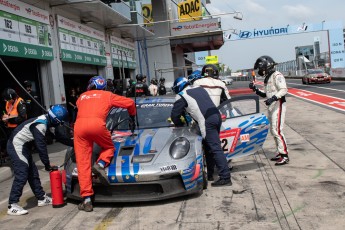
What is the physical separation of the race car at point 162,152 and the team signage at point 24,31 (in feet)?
14.8

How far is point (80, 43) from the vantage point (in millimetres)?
13711

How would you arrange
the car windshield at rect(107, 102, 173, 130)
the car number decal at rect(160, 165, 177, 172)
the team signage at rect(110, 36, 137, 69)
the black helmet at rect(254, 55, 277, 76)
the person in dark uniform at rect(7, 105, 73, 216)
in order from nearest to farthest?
the car number decal at rect(160, 165, 177, 172), the person in dark uniform at rect(7, 105, 73, 216), the car windshield at rect(107, 102, 173, 130), the black helmet at rect(254, 55, 277, 76), the team signage at rect(110, 36, 137, 69)

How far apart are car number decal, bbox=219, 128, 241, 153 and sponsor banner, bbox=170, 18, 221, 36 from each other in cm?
A: 2422

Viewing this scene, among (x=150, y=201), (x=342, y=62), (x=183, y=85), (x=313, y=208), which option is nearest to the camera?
(x=313, y=208)

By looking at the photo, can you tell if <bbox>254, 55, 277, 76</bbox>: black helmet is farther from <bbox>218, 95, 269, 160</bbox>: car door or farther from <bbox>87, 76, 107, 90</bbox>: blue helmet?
<bbox>87, 76, 107, 90</bbox>: blue helmet

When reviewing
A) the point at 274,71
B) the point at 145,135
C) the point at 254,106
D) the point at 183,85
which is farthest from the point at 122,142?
the point at 274,71

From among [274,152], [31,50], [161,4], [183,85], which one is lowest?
[274,152]

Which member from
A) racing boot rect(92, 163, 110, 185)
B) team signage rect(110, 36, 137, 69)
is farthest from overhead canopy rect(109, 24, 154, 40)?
racing boot rect(92, 163, 110, 185)

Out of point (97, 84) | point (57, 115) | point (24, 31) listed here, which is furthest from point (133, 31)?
point (57, 115)

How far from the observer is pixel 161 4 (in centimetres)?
2800

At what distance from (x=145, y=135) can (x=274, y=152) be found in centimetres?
317

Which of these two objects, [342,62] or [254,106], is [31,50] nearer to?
[254,106]

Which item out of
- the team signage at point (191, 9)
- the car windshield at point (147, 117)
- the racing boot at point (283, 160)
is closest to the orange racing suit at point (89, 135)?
the car windshield at point (147, 117)

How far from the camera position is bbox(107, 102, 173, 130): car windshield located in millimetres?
5805
